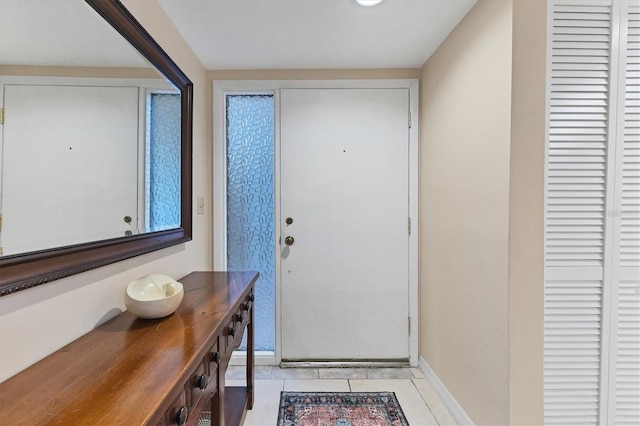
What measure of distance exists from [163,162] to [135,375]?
1.04m

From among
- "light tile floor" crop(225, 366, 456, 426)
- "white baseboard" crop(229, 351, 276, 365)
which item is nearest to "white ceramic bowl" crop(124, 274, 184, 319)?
"light tile floor" crop(225, 366, 456, 426)

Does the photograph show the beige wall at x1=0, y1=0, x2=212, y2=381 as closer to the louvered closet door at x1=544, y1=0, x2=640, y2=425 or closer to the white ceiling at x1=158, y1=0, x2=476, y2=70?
the white ceiling at x1=158, y1=0, x2=476, y2=70

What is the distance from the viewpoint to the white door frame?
7.10ft

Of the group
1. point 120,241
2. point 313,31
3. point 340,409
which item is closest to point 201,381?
point 120,241

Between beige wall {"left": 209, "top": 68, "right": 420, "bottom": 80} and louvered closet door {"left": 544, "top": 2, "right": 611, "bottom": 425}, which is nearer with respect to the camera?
louvered closet door {"left": 544, "top": 2, "right": 611, "bottom": 425}

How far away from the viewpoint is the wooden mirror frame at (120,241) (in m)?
0.75

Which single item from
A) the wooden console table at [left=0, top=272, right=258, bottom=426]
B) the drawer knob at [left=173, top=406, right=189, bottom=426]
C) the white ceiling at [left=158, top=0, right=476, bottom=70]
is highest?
the white ceiling at [left=158, top=0, right=476, bottom=70]

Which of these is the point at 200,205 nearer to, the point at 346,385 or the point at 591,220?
the point at 346,385

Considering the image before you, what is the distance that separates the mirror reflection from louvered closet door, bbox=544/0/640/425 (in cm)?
181

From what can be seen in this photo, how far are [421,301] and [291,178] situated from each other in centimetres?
133

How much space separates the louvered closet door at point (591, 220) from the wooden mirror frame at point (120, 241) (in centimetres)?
178

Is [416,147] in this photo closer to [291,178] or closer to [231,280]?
[291,178]

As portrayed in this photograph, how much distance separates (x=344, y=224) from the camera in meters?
2.19

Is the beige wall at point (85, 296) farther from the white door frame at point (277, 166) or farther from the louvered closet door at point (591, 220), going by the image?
the louvered closet door at point (591, 220)
